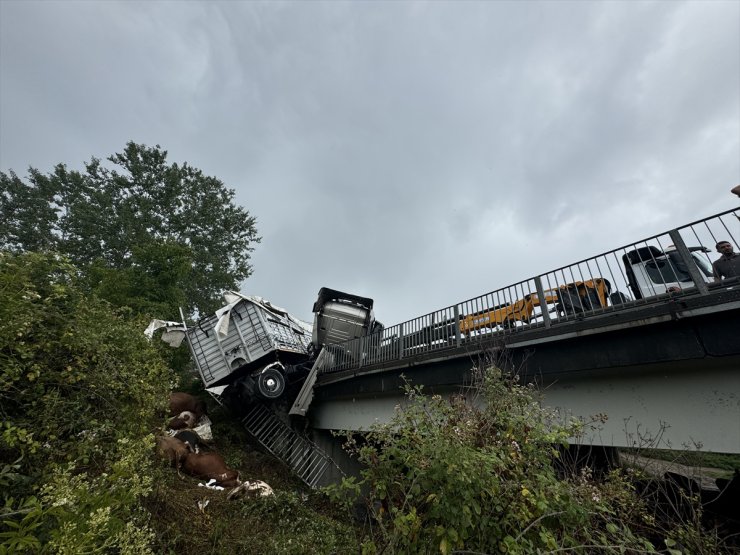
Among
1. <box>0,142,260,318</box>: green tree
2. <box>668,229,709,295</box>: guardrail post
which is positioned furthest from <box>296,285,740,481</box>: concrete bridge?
<box>0,142,260,318</box>: green tree

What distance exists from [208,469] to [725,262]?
11492mm

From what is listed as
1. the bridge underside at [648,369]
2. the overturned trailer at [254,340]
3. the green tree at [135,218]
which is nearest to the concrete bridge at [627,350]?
the bridge underside at [648,369]

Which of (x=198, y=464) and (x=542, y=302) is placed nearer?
(x=542, y=302)

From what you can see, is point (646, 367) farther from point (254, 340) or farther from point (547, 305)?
point (254, 340)

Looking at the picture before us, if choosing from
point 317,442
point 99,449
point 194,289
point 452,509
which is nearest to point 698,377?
point 452,509

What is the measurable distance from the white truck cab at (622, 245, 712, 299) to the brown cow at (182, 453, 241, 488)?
400 inches

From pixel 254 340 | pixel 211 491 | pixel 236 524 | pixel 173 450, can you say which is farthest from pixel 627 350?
pixel 254 340

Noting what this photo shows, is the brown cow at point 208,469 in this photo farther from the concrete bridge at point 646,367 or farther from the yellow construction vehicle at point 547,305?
the yellow construction vehicle at point 547,305

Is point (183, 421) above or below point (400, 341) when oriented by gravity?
below

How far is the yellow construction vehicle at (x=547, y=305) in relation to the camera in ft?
19.8

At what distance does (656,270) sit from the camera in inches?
248

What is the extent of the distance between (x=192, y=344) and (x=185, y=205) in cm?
1876

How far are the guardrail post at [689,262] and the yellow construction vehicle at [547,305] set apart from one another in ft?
3.98

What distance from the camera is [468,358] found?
7.13 meters
